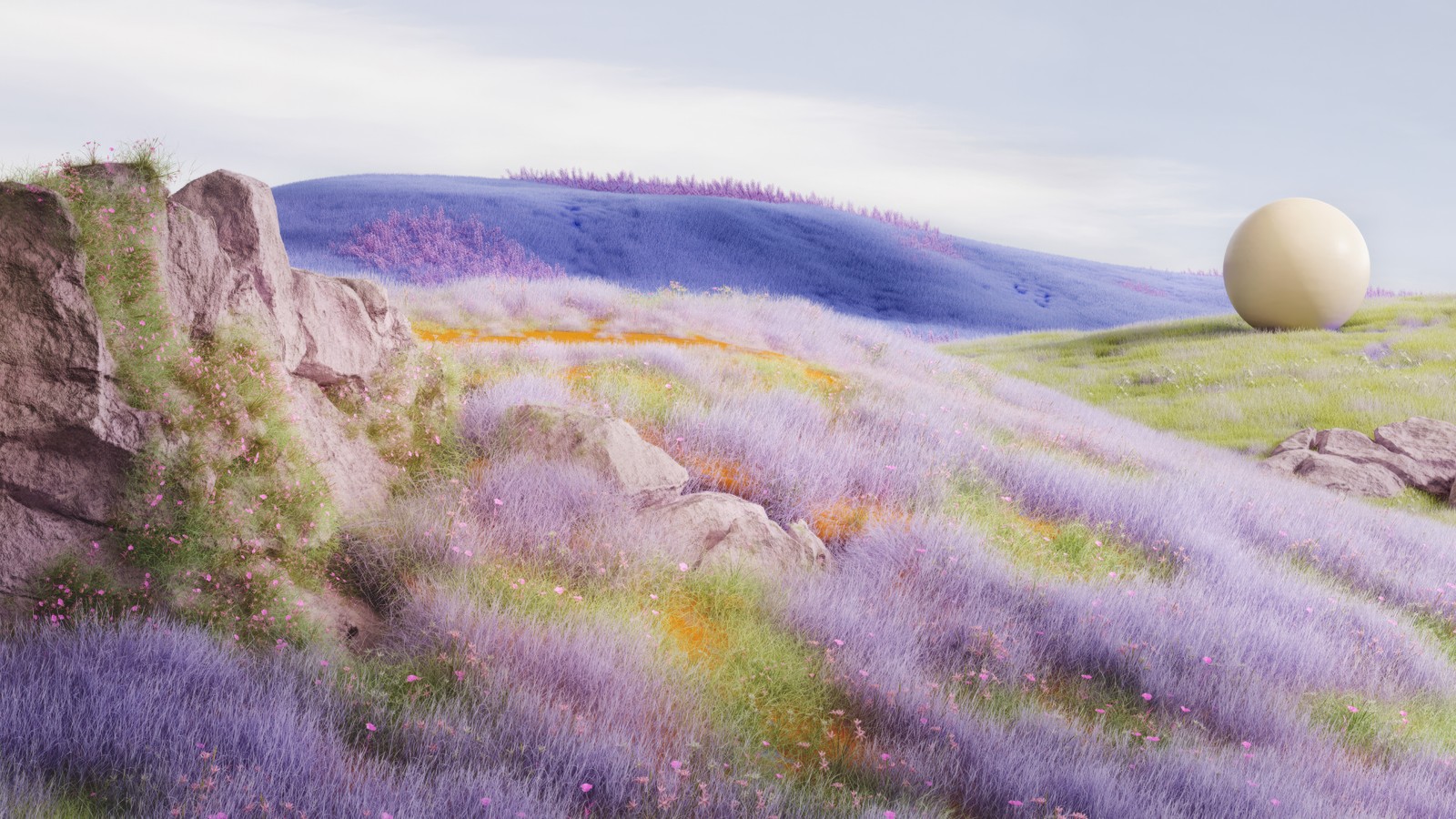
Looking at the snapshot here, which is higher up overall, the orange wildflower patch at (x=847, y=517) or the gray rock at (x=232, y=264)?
the gray rock at (x=232, y=264)

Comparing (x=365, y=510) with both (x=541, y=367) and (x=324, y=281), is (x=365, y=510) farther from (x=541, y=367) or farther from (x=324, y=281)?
(x=541, y=367)

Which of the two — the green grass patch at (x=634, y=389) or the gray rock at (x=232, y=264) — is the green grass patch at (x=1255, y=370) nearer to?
the green grass patch at (x=634, y=389)

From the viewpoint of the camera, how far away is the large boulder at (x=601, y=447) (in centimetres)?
458

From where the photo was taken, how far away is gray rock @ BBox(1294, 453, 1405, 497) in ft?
A: 33.5

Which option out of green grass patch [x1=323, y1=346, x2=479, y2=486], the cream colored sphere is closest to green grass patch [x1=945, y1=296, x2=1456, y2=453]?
the cream colored sphere

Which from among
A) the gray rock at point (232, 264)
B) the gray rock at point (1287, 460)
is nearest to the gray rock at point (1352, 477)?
the gray rock at point (1287, 460)

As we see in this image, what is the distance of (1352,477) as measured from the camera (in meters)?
10.3

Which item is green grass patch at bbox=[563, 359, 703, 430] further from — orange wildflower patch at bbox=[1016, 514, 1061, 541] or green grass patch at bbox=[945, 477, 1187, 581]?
orange wildflower patch at bbox=[1016, 514, 1061, 541]

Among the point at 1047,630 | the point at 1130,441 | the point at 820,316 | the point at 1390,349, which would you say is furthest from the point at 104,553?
the point at 1390,349

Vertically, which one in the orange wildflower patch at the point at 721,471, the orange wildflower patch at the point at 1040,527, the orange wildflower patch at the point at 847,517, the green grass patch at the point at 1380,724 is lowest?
the green grass patch at the point at 1380,724

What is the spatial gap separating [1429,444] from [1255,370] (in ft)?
14.3

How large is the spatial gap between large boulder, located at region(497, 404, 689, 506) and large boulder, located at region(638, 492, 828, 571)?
139 millimetres

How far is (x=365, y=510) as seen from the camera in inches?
167

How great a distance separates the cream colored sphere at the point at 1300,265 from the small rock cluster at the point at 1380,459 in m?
6.76
